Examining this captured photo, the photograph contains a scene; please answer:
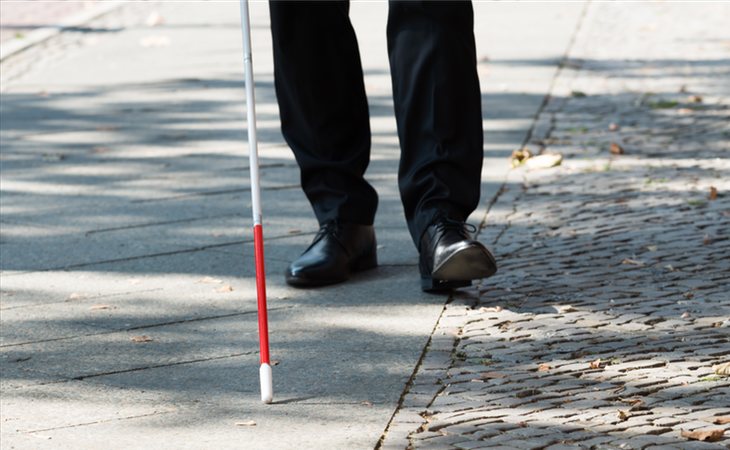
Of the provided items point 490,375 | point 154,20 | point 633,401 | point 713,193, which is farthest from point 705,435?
point 154,20

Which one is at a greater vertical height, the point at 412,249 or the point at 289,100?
the point at 289,100

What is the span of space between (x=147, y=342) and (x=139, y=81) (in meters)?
5.09

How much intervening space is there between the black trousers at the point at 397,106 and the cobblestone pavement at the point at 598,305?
354 millimetres

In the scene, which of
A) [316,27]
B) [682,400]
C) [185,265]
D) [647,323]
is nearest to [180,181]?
[185,265]

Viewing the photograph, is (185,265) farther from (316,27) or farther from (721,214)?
(721,214)

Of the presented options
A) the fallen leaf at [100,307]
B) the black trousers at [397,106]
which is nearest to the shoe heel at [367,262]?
the black trousers at [397,106]

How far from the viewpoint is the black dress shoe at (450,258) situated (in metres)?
3.74

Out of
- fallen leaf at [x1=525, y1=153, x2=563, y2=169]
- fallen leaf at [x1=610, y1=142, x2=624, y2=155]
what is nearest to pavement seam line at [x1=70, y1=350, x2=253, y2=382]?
fallen leaf at [x1=525, y1=153, x2=563, y2=169]

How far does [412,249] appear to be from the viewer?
14.9 ft

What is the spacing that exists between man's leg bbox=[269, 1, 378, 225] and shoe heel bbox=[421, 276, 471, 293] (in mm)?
371

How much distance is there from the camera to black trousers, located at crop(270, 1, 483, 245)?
384cm

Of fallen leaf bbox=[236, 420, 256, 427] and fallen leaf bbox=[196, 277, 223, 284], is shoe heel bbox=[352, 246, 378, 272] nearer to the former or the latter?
fallen leaf bbox=[196, 277, 223, 284]

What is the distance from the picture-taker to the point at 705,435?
272 cm

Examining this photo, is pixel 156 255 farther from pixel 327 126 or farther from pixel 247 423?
pixel 247 423
